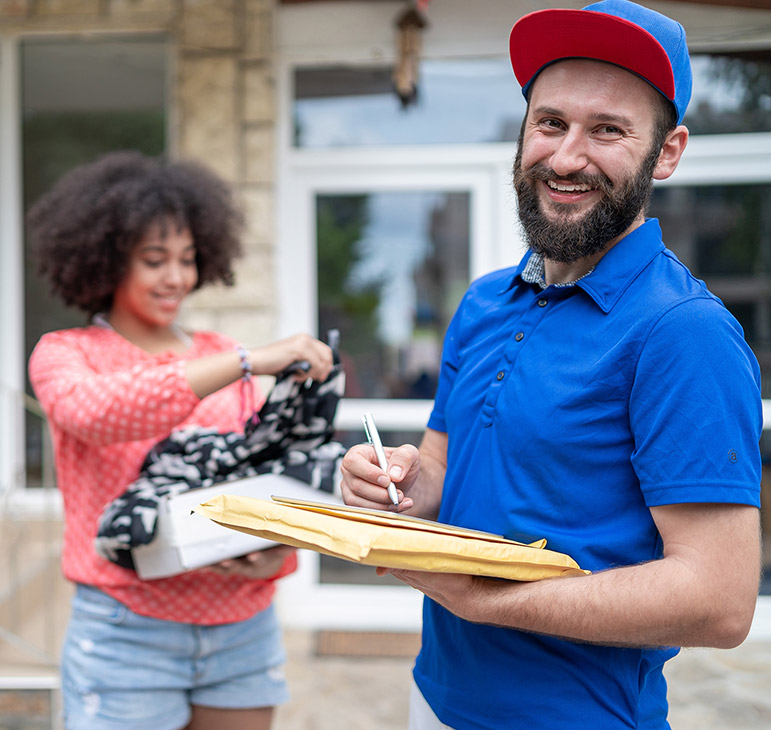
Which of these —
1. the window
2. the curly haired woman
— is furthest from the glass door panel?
the curly haired woman

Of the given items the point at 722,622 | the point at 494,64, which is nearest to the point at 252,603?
the point at 722,622

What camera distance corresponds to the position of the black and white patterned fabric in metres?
1.79

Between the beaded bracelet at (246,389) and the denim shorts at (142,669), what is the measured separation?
522 mm

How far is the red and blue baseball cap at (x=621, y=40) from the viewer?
3.86 feet

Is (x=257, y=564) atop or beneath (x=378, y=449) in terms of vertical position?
beneath

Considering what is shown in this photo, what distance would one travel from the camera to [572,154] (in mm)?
1258

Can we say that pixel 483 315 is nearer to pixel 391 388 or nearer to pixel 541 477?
pixel 541 477

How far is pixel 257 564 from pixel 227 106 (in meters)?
3.18

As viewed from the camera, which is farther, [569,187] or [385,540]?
[569,187]

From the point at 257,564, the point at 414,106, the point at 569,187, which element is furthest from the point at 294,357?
the point at 414,106

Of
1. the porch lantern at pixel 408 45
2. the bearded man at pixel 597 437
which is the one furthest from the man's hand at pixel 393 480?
the porch lantern at pixel 408 45

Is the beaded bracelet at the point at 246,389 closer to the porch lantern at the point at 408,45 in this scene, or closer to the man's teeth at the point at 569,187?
the man's teeth at the point at 569,187

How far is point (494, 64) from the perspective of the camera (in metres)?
4.56

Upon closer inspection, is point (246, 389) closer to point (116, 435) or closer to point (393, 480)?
point (116, 435)
